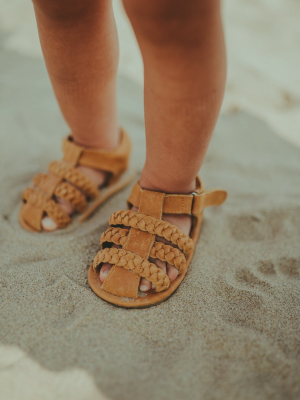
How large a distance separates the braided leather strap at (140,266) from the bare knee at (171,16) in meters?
0.49

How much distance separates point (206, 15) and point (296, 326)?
707 mm

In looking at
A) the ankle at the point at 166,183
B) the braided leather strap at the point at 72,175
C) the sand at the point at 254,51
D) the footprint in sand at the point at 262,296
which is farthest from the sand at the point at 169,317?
the sand at the point at 254,51

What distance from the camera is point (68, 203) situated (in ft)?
3.23

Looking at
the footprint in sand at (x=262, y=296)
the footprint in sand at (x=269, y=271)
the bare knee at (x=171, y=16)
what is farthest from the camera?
the footprint in sand at (x=269, y=271)

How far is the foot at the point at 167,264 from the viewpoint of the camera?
75cm

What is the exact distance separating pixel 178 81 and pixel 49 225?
0.60m

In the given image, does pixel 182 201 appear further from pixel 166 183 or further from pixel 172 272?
pixel 172 272

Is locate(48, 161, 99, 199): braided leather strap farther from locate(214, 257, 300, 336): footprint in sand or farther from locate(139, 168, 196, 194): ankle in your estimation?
locate(214, 257, 300, 336): footprint in sand

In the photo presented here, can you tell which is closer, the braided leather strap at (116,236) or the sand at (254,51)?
the braided leather strap at (116,236)

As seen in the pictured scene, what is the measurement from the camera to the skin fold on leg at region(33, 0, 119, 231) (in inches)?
30.5

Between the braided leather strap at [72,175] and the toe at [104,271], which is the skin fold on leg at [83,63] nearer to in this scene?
the braided leather strap at [72,175]

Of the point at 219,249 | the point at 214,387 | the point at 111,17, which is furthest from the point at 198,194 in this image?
the point at 111,17

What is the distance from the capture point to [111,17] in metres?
0.86

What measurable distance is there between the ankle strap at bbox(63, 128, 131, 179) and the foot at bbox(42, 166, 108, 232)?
22 mm
